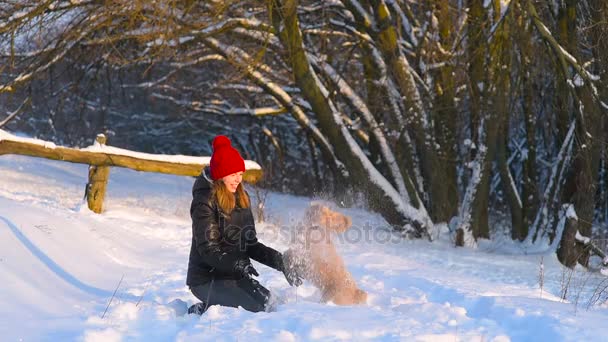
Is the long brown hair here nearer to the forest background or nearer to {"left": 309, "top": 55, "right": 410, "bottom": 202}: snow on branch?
the forest background

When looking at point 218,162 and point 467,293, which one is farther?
point 467,293

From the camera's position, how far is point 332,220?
204 inches

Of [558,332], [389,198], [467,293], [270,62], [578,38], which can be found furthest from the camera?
[270,62]

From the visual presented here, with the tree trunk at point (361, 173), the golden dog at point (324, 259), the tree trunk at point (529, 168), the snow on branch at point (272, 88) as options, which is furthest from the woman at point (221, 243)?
the tree trunk at point (529, 168)

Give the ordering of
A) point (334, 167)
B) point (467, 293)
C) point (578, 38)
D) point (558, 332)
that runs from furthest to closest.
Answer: point (334, 167) → point (578, 38) → point (467, 293) → point (558, 332)

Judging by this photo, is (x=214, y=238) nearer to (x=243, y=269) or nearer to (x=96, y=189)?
(x=243, y=269)

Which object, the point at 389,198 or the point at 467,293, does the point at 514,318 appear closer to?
the point at 467,293

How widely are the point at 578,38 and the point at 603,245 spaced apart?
290 centimetres

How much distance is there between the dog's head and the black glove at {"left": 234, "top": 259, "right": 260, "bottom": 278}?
0.55 m

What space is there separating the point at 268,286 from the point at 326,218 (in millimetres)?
1582

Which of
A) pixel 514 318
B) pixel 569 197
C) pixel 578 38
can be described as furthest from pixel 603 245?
pixel 514 318

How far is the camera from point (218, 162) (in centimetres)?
493

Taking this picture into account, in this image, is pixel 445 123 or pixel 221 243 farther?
pixel 445 123
